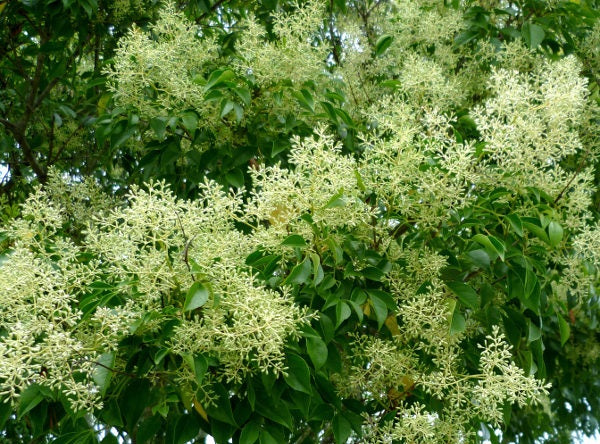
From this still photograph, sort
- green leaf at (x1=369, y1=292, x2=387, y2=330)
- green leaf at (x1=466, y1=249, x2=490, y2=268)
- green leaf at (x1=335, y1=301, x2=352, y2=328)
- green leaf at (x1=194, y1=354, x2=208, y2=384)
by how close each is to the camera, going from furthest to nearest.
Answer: green leaf at (x1=466, y1=249, x2=490, y2=268) < green leaf at (x1=369, y1=292, x2=387, y2=330) < green leaf at (x1=335, y1=301, x2=352, y2=328) < green leaf at (x1=194, y1=354, x2=208, y2=384)

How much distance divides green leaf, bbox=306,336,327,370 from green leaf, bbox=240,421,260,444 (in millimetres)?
208

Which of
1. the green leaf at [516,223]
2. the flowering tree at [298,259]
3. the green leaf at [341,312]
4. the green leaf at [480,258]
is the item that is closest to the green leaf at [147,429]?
the flowering tree at [298,259]

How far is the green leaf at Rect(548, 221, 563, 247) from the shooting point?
223 centimetres

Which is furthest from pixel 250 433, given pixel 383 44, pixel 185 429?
pixel 383 44

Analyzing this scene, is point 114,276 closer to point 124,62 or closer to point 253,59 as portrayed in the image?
point 124,62

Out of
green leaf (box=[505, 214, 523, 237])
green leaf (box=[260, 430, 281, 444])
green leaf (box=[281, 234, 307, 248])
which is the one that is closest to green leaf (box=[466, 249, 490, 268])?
green leaf (box=[505, 214, 523, 237])

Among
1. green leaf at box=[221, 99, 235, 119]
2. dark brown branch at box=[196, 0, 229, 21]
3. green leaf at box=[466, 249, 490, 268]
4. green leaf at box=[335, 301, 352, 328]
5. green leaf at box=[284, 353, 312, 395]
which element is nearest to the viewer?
green leaf at box=[284, 353, 312, 395]

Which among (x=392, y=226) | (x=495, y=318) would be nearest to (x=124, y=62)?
(x=392, y=226)

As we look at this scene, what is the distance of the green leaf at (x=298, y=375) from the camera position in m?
1.97

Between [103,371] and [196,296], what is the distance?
28cm

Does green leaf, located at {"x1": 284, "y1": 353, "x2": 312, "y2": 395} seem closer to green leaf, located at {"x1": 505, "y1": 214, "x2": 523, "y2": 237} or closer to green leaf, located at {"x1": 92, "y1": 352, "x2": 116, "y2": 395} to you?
green leaf, located at {"x1": 92, "y1": 352, "x2": 116, "y2": 395}

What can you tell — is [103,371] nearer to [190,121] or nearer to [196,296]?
[196,296]

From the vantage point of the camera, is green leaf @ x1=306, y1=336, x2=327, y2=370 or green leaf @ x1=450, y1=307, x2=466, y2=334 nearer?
green leaf @ x1=306, y1=336, x2=327, y2=370

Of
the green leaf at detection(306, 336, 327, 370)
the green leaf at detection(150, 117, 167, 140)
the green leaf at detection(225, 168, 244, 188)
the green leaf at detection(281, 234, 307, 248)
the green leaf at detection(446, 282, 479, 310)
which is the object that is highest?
the green leaf at detection(150, 117, 167, 140)
